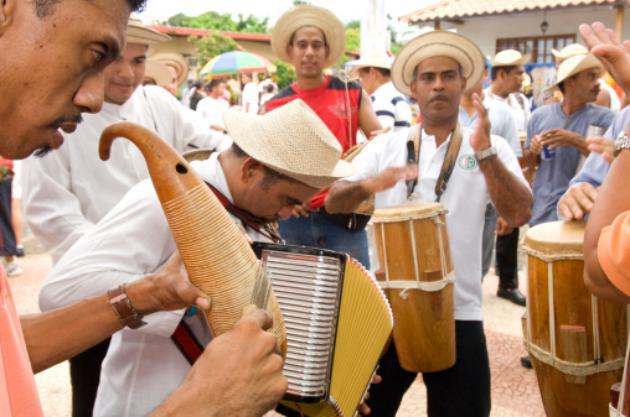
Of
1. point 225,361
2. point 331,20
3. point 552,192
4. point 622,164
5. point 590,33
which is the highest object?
point 331,20

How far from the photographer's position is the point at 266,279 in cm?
154

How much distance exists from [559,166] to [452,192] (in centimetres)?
253

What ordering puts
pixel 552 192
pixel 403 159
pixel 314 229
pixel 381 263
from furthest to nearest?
pixel 552 192 < pixel 314 229 < pixel 403 159 < pixel 381 263

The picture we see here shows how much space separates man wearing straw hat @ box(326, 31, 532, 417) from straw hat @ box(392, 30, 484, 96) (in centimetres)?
6

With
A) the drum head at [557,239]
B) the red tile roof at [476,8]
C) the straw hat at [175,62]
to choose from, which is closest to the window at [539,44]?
the red tile roof at [476,8]

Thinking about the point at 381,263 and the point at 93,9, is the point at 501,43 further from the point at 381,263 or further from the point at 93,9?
the point at 93,9

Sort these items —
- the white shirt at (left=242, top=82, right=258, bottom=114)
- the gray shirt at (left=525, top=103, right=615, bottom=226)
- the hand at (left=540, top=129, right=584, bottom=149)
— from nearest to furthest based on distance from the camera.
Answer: the hand at (left=540, top=129, right=584, bottom=149), the gray shirt at (left=525, top=103, right=615, bottom=226), the white shirt at (left=242, top=82, right=258, bottom=114)

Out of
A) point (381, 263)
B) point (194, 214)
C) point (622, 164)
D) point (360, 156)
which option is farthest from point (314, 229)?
point (194, 214)

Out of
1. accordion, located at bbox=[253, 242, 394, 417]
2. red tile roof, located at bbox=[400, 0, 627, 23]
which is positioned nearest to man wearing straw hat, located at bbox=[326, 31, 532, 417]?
accordion, located at bbox=[253, 242, 394, 417]

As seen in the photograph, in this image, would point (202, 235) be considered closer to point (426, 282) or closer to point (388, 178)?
point (426, 282)

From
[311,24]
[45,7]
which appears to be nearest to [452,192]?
[311,24]

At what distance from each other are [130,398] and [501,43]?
1805cm

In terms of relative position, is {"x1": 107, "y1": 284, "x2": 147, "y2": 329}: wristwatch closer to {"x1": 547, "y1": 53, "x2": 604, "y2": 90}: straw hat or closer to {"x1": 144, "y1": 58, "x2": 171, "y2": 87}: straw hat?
{"x1": 547, "y1": 53, "x2": 604, "y2": 90}: straw hat

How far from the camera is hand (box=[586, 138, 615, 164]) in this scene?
227 cm
